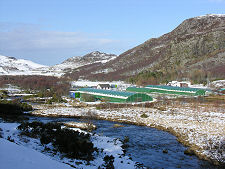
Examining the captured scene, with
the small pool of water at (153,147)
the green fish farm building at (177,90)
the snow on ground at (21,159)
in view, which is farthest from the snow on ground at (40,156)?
the green fish farm building at (177,90)

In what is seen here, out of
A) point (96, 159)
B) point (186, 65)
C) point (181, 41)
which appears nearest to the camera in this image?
point (96, 159)

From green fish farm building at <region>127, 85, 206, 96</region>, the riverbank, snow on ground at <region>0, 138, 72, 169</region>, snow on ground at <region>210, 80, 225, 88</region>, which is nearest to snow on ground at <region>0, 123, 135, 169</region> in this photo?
snow on ground at <region>0, 138, 72, 169</region>

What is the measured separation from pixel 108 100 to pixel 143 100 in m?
7.42

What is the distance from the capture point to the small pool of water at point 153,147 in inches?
711

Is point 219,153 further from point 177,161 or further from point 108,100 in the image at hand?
point 108,100

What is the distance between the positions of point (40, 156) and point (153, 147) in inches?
439

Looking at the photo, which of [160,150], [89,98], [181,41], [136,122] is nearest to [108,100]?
[89,98]

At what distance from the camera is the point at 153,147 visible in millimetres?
22156

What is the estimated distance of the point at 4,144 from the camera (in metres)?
15.0

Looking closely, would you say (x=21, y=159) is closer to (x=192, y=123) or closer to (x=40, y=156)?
(x=40, y=156)

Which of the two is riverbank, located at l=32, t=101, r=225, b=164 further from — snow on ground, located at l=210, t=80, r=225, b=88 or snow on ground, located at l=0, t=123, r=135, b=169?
snow on ground, located at l=210, t=80, r=225, b=88

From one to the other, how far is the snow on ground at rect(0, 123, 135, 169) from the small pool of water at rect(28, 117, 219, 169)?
147 cm

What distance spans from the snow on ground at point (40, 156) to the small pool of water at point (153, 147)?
147 cm

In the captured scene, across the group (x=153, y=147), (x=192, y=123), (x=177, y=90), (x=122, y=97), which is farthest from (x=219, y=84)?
(x=153, y=147)
